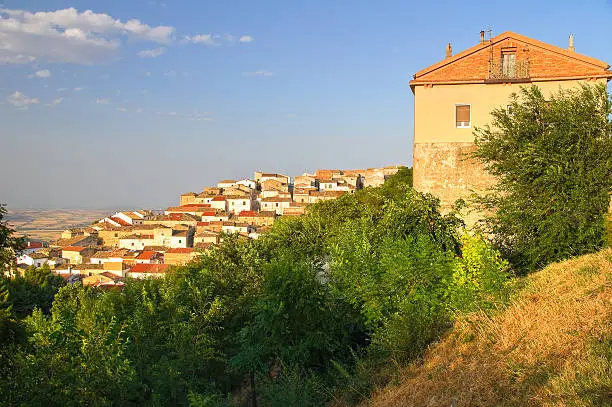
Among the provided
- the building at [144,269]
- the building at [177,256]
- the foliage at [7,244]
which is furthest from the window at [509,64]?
the building at [177,256]

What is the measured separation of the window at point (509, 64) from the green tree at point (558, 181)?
455cm

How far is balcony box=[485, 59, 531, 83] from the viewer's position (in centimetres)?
1841

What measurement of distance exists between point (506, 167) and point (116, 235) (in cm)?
8701

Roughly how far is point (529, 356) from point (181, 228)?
83208 mm

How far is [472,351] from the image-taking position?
7.62 meters

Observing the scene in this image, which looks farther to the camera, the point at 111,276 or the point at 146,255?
the point at 146,255

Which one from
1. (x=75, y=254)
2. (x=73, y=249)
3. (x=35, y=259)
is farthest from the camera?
(x=73, y=249)

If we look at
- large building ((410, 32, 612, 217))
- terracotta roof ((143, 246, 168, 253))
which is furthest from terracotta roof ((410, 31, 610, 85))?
terracotta roof ((143, 246, 168, 253))

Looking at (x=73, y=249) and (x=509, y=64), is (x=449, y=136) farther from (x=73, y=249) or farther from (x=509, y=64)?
(x=73, y=249)

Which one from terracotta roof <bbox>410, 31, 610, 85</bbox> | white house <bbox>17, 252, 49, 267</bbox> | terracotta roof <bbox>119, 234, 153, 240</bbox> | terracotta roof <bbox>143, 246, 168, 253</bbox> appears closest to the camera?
terracotta roof <bbox>410, 31, 610, 85</bbox>

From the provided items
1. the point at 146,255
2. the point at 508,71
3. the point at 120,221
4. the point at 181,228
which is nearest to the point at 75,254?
the point at 146,255

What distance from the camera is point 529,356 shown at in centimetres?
662

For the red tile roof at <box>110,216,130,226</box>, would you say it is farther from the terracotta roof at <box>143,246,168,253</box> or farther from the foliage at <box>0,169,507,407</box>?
the foliage at <box>0,169,507,407</box>

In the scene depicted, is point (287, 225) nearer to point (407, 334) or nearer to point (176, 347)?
point (176, 347)
